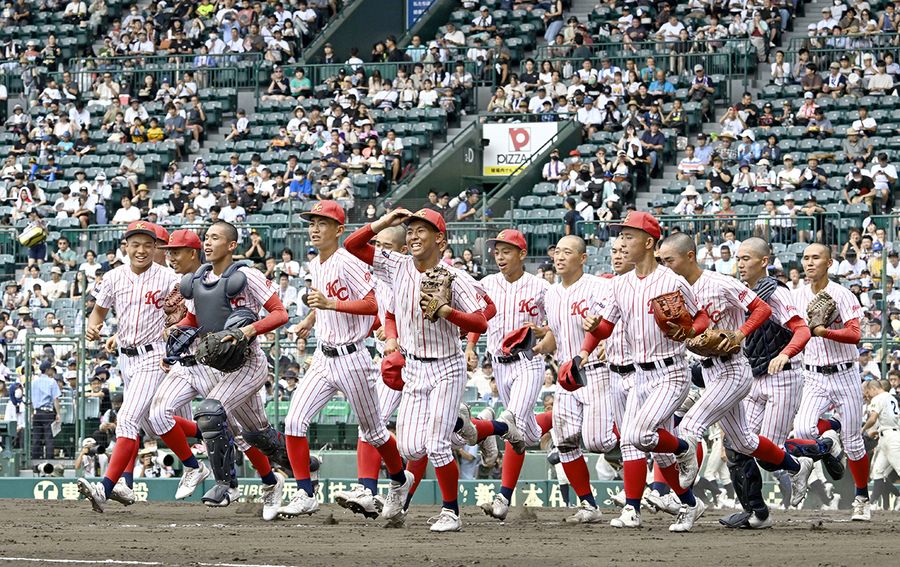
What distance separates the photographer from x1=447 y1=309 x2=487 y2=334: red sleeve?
1002cm

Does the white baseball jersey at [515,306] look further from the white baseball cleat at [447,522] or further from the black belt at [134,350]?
the black belt at [134,350]

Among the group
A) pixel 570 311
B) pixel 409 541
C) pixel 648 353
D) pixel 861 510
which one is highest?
pixel 570 311

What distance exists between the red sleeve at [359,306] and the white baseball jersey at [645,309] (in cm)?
161

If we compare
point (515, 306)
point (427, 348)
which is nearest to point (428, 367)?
point (427, 348)

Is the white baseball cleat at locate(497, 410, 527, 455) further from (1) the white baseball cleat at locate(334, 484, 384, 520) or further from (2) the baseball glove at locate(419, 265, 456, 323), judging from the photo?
(2) the baseball glove at locate(419, 265, 456, 323)

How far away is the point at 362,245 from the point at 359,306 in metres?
0.63

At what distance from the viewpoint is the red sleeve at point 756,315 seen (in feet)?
34.2

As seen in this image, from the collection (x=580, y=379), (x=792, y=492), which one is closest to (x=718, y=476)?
(x=792, y=492)

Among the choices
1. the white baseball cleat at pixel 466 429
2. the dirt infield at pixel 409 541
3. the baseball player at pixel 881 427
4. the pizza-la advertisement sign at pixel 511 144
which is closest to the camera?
the dirt infield at pixel 409 541

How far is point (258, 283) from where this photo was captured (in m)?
11.4

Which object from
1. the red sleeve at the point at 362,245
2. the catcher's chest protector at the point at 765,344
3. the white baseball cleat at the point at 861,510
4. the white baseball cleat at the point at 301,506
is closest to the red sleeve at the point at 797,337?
the catcher's chest protector at the point at 765,344

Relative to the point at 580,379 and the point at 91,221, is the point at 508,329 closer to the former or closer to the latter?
the point at 580,379

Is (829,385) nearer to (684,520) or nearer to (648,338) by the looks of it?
(684,520)

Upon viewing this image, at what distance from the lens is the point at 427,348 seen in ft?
34.2
